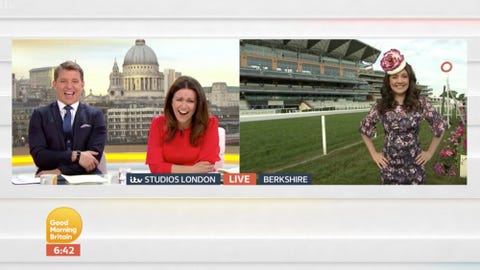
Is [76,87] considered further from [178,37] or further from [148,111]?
[178,37]

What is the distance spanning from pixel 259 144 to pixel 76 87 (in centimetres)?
113

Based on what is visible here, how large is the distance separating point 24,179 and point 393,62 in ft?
7.46

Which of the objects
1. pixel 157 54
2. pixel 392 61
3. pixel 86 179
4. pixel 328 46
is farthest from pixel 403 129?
pixel 86 179

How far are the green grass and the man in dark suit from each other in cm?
89

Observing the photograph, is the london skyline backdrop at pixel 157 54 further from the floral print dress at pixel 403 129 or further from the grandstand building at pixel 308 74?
the floral print dress at pixel 403 129

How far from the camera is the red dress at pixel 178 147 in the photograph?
333 centimetres

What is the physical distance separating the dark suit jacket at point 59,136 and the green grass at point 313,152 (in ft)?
2.85

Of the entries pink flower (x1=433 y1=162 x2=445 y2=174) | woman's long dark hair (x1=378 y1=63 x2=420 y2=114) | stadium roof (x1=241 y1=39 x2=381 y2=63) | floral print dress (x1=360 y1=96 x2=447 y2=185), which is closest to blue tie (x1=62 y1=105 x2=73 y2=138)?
stadium roof (x1=241 y1=39 x2=381 y2=63)

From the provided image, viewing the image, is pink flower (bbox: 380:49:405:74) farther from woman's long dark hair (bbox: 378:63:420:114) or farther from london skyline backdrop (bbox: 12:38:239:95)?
london skyline backdrop (bbox: 12:38:239:95)

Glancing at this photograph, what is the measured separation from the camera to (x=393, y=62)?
3342mm

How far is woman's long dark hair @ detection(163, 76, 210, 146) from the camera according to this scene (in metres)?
Result: 3.30

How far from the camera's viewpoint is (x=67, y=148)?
11.0 feet
